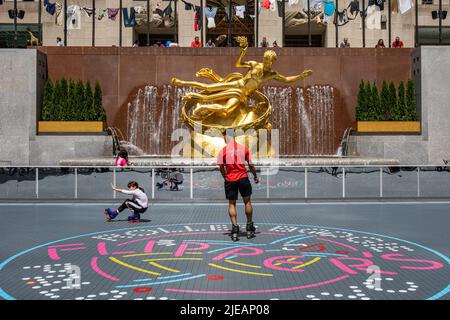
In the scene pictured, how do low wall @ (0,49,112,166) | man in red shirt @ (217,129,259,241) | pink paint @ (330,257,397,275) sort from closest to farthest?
1. pink paint @ (330,257,397,275)
2. man in red shirt @ (217,129,259,241)
3. low wall @ (0,49,112,166)

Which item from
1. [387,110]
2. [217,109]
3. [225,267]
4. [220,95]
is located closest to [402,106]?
[387,110]

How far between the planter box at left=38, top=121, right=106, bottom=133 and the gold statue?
5.44m

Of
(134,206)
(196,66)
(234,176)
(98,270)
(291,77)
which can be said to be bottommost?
(98,270)

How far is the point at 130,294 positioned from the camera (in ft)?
19.0

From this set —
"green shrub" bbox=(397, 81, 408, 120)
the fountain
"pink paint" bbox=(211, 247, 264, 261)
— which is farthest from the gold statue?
"pink paint" bbox=(211, 247, 264, 261)

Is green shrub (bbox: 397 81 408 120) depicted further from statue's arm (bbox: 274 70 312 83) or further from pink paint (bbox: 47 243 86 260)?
pink paint (bbox: 47 243 86 260)

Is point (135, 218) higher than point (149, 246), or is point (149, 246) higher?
point (135, 218)

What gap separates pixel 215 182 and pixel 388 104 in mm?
14409

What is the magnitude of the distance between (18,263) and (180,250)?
236 centimetres

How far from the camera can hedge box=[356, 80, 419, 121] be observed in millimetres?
26359

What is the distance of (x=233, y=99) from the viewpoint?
71.8 feet

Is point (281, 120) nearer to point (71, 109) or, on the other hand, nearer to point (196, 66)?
point (196, 66)

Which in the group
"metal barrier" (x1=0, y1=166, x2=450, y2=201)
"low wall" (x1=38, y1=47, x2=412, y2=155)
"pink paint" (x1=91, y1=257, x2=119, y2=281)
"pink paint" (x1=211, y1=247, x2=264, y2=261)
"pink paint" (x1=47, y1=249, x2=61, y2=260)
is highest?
"low wall" (x1=38, y1=47, x2=412, y2=155)

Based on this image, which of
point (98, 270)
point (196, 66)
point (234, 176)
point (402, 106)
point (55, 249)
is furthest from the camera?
point (196, 66)
